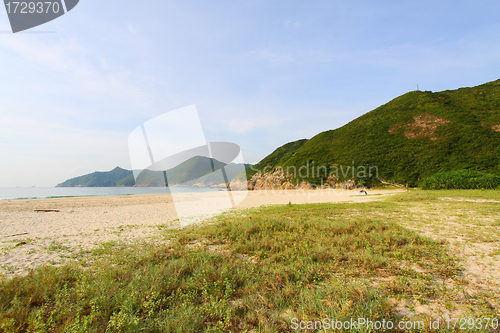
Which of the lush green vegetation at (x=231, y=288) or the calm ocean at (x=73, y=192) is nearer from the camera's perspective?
the lush green vegetation at (x=231, y=288)

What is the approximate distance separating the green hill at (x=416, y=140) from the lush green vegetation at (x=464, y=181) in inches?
437

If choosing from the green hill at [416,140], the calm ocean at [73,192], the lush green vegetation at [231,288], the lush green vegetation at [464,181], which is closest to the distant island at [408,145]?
the green hill at [416,140]

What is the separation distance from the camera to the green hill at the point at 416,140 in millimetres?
45688

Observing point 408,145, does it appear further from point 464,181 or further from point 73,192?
point 73,192

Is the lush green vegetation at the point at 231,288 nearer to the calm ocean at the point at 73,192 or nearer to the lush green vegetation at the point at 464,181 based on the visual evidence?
the lush green vegetation at the point at 464,181

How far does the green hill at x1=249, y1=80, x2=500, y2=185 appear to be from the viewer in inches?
1799

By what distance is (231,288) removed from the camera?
4262mm

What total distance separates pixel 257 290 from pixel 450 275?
14.4ft

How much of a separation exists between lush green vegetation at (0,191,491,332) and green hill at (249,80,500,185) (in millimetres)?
51256

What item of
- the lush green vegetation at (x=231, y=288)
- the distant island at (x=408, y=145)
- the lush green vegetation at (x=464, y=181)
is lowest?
the lush green vegetation at (x=464, y=181)

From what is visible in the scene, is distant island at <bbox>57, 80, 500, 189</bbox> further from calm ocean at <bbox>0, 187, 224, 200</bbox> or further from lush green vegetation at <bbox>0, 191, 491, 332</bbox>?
lush green vegetation at <bbox>0, 191, 491, 332</bbox>

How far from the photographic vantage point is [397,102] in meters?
79.1

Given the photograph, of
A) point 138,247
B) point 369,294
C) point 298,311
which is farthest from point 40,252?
point 369,294

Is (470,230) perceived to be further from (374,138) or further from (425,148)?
(374,138)
